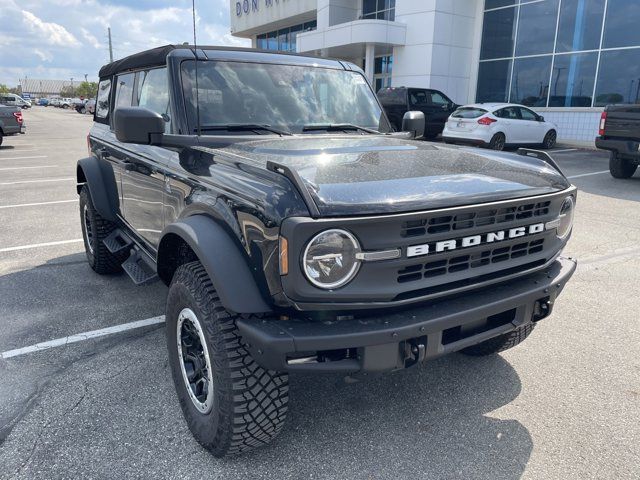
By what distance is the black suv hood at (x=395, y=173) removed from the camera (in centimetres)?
205

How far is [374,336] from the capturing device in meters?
1.97

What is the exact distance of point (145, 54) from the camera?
3717mm

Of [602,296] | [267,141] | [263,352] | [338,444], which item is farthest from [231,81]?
[602,296]

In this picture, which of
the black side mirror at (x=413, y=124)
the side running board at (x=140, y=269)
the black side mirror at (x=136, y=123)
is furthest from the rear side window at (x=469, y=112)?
the black side mirror at (x=136, y=123)

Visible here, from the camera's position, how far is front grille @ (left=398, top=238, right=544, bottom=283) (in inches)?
83.6

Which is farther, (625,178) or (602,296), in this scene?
(625,178)

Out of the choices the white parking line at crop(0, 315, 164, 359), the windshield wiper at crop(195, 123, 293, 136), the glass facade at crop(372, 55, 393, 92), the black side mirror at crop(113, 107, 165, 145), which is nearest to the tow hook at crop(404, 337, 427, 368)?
the windshield wiper at crop(195, 123, 293, 136)

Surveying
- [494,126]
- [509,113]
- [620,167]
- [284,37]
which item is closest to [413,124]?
[620,167]

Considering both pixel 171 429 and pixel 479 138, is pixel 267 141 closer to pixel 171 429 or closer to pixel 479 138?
pixel 171 429

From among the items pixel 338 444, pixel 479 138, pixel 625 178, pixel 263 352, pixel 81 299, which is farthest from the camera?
pixel 479 138

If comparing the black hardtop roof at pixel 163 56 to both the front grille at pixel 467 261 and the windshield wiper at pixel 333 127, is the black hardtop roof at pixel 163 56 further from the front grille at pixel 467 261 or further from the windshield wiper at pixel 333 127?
the front grille at pixel 467 261

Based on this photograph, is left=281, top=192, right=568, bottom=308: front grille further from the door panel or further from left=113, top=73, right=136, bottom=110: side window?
left=113, top=73, right=136, bottom=110: side window

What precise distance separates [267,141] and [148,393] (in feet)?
5.32

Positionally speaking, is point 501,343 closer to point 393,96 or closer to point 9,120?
point 393,96
